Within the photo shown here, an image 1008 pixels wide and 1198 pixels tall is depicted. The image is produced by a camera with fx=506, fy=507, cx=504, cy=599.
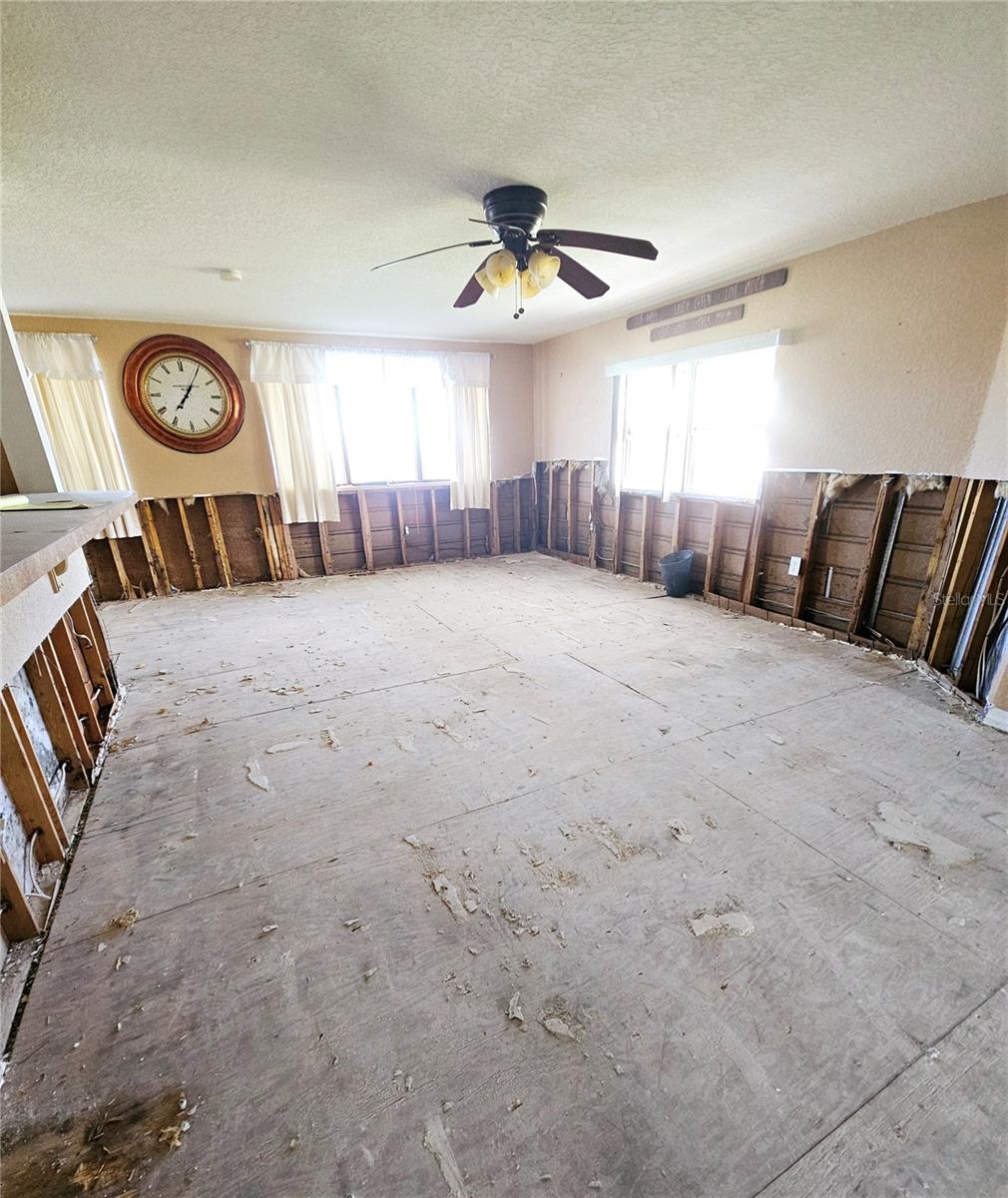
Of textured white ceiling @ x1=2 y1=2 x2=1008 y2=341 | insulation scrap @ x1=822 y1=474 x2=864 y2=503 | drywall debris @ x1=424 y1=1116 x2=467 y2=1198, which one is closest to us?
drywall debris @ x1=424 y1=1116 x2=467 y2=1198

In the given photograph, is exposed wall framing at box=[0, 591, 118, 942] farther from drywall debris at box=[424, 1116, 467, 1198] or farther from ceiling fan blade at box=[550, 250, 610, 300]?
ceiling fan blade at box=[550, 250, 610, 300]

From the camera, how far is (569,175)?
235 cm

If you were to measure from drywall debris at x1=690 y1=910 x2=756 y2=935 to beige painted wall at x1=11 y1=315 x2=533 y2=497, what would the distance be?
5670 mm

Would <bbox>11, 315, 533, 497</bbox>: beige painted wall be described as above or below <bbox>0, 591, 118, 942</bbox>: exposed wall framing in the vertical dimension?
above

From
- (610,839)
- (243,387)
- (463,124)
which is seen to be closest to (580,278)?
(463,124)

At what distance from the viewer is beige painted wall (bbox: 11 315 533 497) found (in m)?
4.77

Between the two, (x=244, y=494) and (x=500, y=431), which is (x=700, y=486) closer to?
(x=500, y=431)

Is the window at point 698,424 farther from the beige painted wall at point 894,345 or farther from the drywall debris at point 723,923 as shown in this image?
the drywall debris at point 723,923

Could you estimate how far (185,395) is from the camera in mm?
5117

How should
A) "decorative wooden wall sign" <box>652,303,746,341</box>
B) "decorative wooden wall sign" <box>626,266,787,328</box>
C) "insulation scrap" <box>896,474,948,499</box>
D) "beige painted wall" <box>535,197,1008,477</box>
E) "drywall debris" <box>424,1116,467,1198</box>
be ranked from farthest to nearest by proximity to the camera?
"decorative wooden wall sign" <box>652,303,746,341</box>
"decorative wooden wall sign" <box>626,266,787,328</box>
"insulation scrap" <box>896,474,948,499</box>
"beige painted wall" <box>535,197,1008,477</box>
"drywall debris" <box>424,1116,467,1198</box>

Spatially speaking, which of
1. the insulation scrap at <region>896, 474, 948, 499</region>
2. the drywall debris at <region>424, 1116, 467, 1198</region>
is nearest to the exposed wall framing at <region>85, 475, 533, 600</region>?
the insulation scrap at <region>896, 474, 948, 499</region>

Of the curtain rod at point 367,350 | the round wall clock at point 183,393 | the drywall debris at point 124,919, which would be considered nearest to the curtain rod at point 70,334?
the round wall clock at point 183,393

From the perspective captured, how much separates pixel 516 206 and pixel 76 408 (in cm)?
459

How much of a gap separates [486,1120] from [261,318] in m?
5.87
